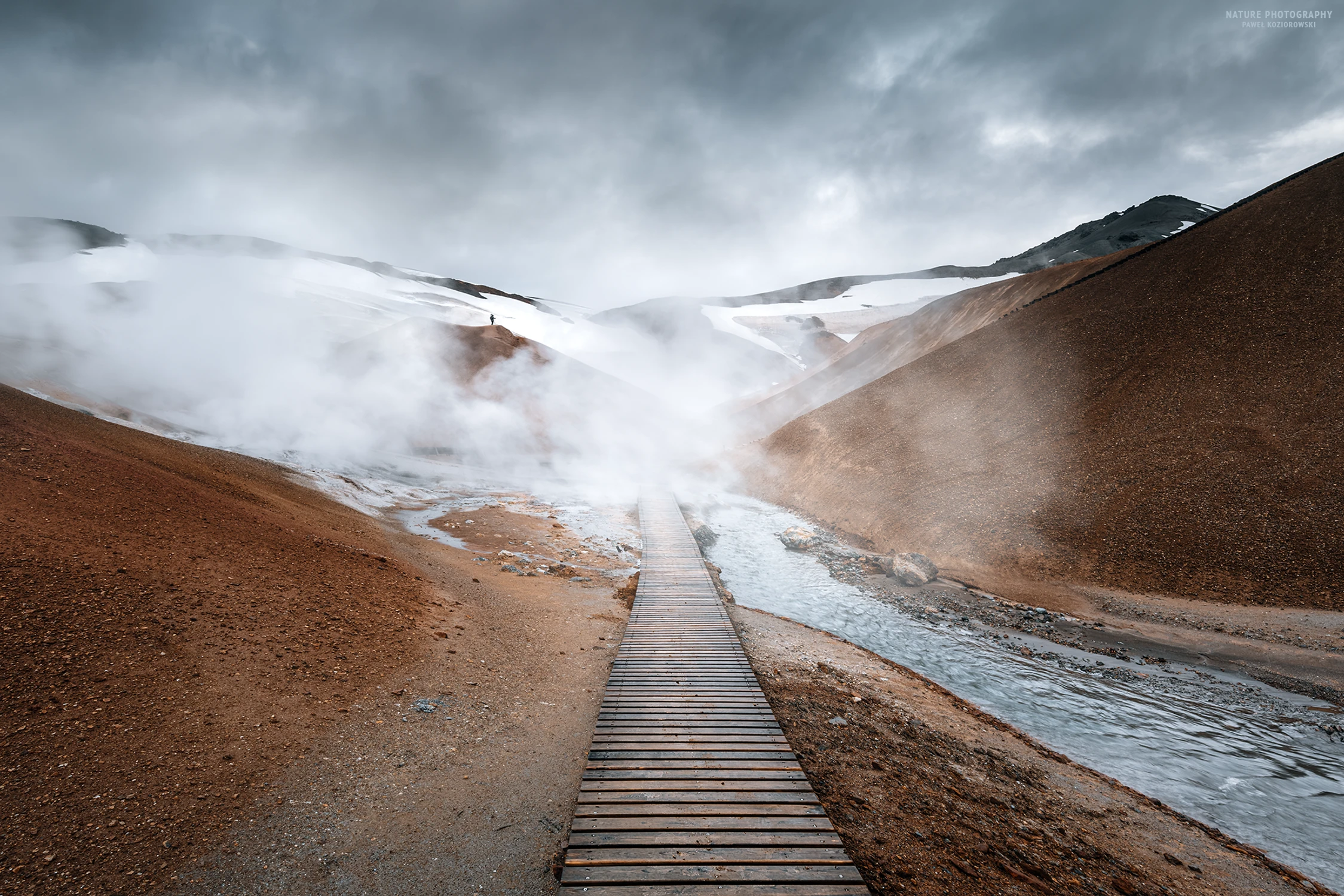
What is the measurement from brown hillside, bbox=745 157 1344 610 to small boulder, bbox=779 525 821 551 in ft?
8.60

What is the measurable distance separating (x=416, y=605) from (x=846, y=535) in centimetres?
1750

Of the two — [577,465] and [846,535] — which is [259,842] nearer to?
[846,535]

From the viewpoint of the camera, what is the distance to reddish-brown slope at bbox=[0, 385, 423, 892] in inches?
168

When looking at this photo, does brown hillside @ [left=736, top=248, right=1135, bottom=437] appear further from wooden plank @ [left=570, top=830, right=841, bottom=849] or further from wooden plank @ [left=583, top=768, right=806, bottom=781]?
wooden plank @ [left=570, top=830, right=841, bottom=849]

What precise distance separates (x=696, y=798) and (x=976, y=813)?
3.30m

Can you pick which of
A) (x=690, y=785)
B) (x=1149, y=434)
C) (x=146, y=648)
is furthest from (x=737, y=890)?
(x=1149, y=434)

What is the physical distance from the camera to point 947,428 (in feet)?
81.9

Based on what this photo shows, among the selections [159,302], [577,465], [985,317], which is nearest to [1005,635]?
[577,465]

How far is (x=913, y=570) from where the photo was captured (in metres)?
16.2

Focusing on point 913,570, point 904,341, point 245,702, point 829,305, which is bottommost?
point 245,702

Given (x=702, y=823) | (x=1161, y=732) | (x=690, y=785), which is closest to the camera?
(x=702, y=823)

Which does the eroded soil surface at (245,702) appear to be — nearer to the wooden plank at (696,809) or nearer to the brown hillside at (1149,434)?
the wooden plank at (696,809)

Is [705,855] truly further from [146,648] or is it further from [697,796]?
[146,648]

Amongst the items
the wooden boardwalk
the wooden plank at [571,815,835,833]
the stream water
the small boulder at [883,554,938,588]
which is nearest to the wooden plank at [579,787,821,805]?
the wooden boardwalk
